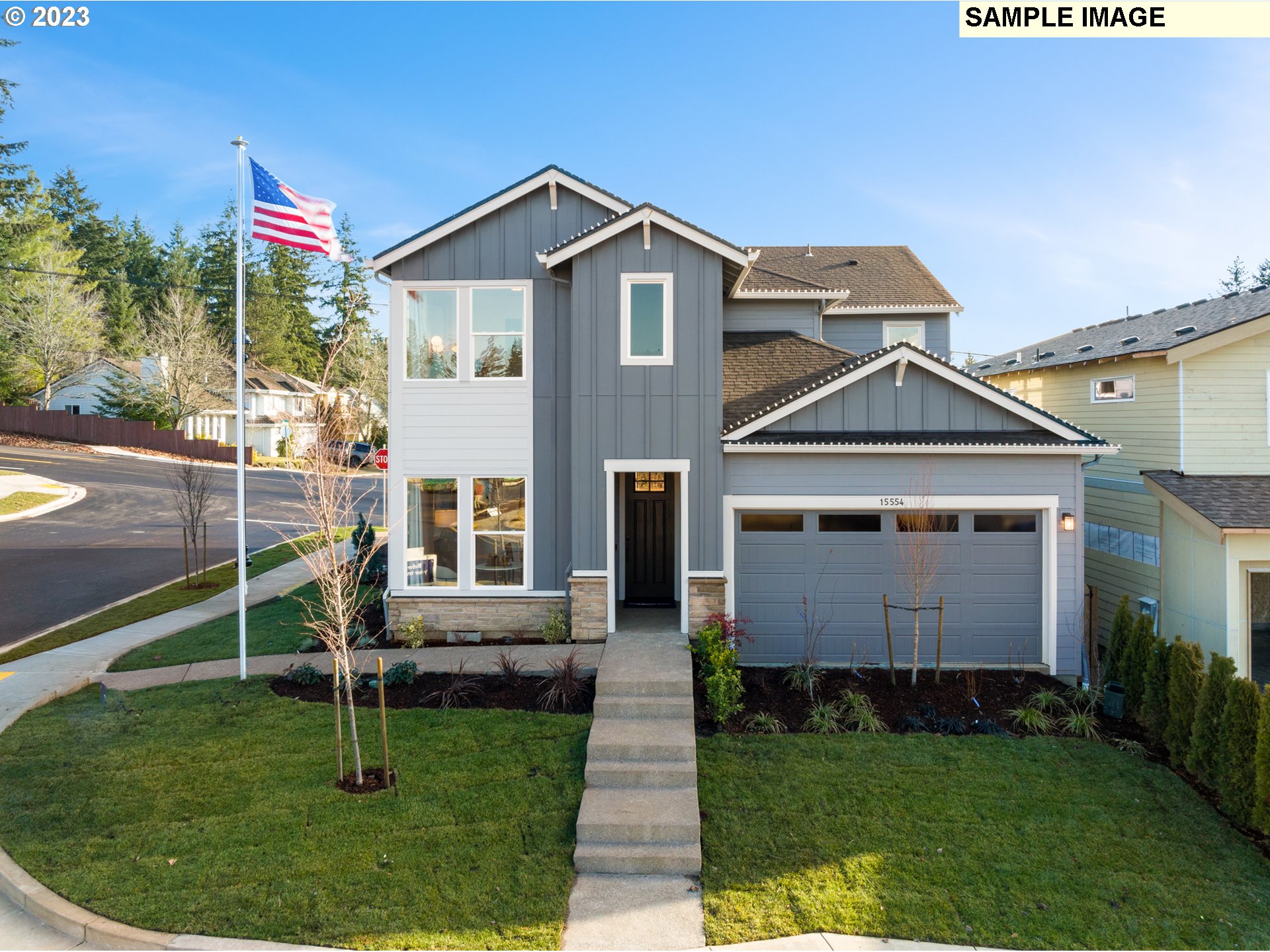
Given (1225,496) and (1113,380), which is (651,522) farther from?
(1113,380)

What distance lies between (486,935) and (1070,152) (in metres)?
17.9

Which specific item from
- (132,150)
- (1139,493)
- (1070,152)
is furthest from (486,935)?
(132,150)

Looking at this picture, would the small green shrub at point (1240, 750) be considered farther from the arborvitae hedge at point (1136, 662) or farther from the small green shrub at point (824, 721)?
the small green shrub at point (824, 721)

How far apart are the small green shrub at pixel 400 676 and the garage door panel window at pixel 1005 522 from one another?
28.0 feet

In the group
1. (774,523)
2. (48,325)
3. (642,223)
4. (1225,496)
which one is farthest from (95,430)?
(1225,496)

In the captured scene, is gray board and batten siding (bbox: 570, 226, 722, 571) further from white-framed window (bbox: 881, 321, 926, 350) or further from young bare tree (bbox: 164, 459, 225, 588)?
young bare tree (bbox: 164, 459, 225, 588)

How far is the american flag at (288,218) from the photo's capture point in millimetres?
9938

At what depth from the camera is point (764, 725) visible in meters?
8.45

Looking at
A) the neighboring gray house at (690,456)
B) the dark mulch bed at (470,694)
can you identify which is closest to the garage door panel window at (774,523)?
the neighboring gray house at (690,456)

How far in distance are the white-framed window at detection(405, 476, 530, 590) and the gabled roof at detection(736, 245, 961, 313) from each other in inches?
328

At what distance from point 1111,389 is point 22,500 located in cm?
3304

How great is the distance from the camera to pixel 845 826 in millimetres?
6465

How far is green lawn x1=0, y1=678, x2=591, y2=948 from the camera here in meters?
5.27

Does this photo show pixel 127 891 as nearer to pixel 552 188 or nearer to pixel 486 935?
pixel 486 935
